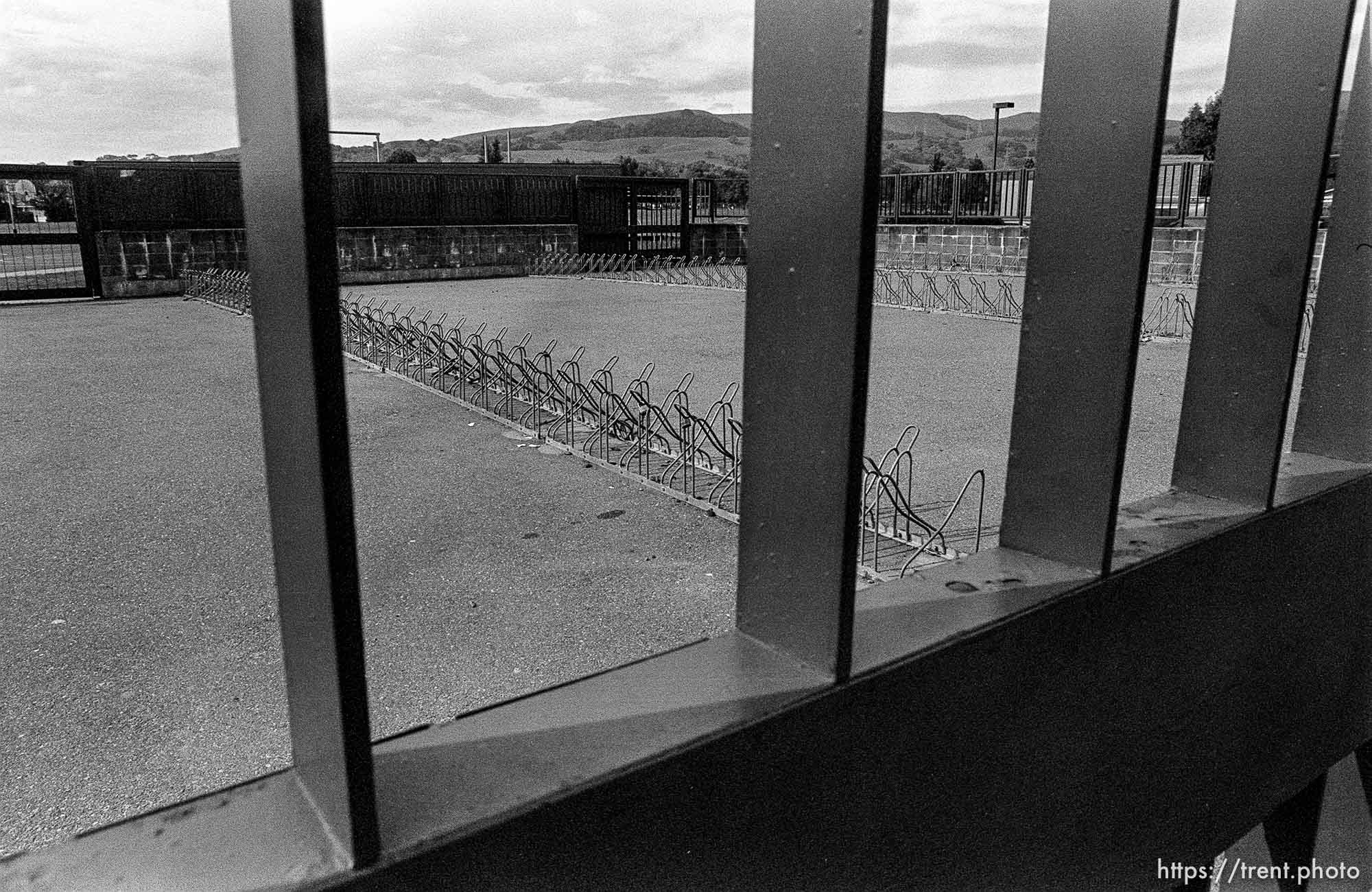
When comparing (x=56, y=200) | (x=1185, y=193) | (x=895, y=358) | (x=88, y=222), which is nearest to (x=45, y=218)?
(x=56, y=200)

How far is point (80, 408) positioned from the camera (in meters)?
11.4

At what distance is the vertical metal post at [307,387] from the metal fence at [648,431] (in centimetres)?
276

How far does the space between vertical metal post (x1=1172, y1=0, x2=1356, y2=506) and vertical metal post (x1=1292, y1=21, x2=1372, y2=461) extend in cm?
63

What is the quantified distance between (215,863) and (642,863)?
1.74 ft

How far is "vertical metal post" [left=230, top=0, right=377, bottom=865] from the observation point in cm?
93

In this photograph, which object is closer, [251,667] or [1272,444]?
[1272,444]

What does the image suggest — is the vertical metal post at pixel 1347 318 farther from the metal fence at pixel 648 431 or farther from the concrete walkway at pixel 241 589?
the concrete walkway at pixel 241 589

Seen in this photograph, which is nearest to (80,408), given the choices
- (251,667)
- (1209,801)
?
(251,667)

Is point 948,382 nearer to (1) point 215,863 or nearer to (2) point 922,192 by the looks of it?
(1) point 215,863

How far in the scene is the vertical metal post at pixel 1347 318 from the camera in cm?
282

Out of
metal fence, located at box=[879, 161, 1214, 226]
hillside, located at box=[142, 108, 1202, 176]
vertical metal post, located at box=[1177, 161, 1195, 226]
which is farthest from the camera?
hillside, located at box=[142, 108, 1202, 176]

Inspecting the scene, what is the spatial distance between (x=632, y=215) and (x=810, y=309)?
33.8 metres

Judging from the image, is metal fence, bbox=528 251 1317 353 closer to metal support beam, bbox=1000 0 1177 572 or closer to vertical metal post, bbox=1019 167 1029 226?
vertical metal post, bbox=1019 167 1029 226

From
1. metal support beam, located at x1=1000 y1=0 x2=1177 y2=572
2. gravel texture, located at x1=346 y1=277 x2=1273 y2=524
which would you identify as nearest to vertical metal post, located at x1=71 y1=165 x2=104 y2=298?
gravel texture, located at x1=346 y1=277 x2=1273 y2=524
